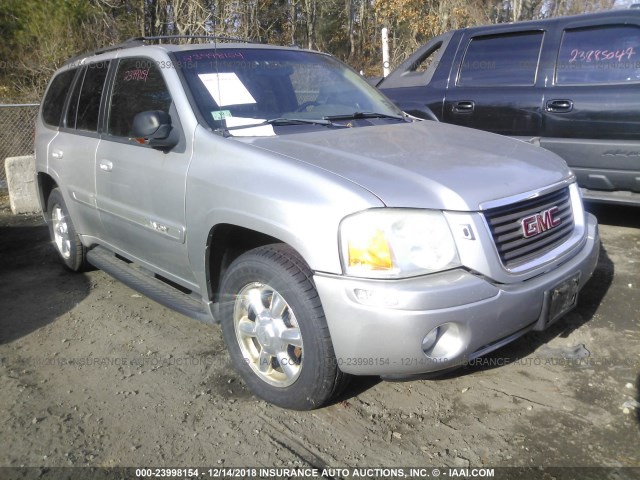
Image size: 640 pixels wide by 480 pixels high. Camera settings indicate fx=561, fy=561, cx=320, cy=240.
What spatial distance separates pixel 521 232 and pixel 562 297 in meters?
0.42

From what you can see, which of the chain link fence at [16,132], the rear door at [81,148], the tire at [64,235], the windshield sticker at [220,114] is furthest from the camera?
the chain link fence at [16,132]

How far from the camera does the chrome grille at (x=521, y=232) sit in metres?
2.52

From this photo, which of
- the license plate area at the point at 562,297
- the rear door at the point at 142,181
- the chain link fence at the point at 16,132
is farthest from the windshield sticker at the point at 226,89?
the chain link fence at the point at 16,132

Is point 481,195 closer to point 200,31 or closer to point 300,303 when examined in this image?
point 300,303

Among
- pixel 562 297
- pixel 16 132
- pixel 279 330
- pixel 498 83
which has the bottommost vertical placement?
pixel 279 330

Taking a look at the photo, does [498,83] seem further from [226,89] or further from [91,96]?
[91,96]

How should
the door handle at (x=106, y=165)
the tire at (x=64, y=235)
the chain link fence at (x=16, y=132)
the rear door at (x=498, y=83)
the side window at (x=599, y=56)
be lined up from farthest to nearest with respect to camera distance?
the chain link fence at (x=16, y=132), the rear door at (x=498, y=83), the side window at (x=599, y=56), the tire at (x=64, y=235), the door handle at (x=106, y=165)

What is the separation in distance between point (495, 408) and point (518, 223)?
0.96 meters

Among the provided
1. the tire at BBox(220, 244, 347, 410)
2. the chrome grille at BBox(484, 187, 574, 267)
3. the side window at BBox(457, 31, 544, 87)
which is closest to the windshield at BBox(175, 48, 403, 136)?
the tire at BBox(220, 244, 347, 410)

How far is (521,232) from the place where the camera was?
2621 mm

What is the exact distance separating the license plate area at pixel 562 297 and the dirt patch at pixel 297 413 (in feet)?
1.55

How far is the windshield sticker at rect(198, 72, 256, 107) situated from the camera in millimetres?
3272

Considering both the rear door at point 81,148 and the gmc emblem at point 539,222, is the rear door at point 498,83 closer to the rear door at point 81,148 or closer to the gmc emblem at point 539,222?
the gmc emblem at point 539,222

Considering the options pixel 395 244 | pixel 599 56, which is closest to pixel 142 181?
pixel 395 244
